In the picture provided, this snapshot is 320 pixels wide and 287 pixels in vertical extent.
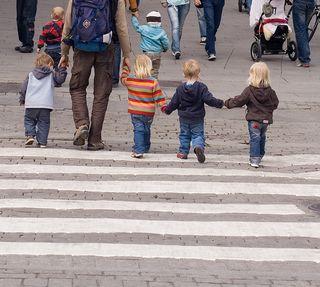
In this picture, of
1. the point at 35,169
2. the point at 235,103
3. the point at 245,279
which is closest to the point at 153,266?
the point at 245,279

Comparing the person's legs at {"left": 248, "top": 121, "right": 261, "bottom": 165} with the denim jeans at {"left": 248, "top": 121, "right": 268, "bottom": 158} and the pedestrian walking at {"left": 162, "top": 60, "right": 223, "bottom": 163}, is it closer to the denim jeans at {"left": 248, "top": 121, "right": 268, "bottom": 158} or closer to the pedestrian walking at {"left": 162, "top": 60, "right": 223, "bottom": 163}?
the denim jeans at {"left": 248, "top": 121, "right": 268, "bottom": 158}

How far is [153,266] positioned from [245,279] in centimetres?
69

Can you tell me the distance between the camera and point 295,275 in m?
7.77

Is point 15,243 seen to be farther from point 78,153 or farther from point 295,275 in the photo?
point 78,153

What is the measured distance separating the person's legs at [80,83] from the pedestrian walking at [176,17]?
25.4 ft

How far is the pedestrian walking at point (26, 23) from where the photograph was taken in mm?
20000

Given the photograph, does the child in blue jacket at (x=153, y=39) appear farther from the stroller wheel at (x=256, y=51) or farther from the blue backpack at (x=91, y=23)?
the blue backpack at (x=91, y=23)

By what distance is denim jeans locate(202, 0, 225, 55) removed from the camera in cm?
2023

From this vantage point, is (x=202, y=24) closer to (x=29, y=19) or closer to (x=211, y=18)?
(x=211, y=18)

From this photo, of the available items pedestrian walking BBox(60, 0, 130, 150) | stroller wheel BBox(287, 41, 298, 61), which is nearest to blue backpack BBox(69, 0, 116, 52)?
pedestrian walking BBox(60, 0, 130, 150)

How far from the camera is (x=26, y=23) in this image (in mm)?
19859

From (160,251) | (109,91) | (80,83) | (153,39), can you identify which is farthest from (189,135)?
(153,39)

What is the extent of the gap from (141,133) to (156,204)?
2440 millimetres

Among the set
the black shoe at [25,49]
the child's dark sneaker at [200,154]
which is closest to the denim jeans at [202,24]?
the black shoe at [25,49]
